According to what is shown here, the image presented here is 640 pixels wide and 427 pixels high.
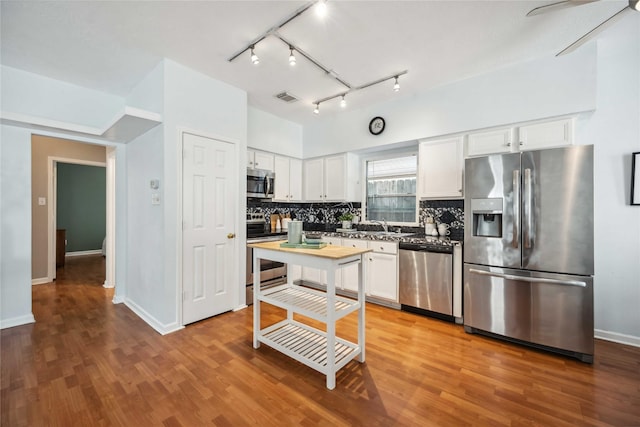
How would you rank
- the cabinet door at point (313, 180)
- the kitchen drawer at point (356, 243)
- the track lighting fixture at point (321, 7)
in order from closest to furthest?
the track lighting fixture at point (321, 7) < the kitchen drawer at point (356, 243) < the cabinet door at point (313, 180)

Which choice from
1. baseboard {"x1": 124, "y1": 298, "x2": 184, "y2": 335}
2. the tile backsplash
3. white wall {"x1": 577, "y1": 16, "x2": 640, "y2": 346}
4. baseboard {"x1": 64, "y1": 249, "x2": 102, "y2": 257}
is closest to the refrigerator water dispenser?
the tile backsplash

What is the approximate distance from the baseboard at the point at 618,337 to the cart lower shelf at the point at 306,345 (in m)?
2.56

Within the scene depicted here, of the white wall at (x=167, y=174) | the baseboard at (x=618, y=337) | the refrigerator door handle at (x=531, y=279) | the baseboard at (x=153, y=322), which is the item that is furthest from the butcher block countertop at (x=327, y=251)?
the baseboard at (x=618, y=337)

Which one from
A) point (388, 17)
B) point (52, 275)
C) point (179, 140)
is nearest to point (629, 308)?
point (388, 17)

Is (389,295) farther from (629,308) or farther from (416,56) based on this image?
(416,56)

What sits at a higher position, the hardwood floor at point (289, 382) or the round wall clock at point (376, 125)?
the round wall clock at point (376, 125)

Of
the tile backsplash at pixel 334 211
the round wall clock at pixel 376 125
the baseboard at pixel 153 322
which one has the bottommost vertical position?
the baseboard at pixel 153 322

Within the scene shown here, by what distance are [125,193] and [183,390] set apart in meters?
2.86

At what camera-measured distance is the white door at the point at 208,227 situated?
3.00 metres

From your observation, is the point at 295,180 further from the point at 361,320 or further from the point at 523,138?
the point at 523,138

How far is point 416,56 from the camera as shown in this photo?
8.95 feet

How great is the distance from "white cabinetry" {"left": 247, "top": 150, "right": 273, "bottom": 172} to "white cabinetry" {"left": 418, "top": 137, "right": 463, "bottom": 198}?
2.30 m

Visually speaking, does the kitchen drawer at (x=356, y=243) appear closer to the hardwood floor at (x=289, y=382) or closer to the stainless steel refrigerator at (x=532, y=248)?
the hardwood floor at (x=289, y=382)

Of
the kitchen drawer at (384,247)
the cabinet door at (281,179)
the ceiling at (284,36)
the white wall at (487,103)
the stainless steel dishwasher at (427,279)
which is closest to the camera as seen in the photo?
the ceiling at (284,36)
